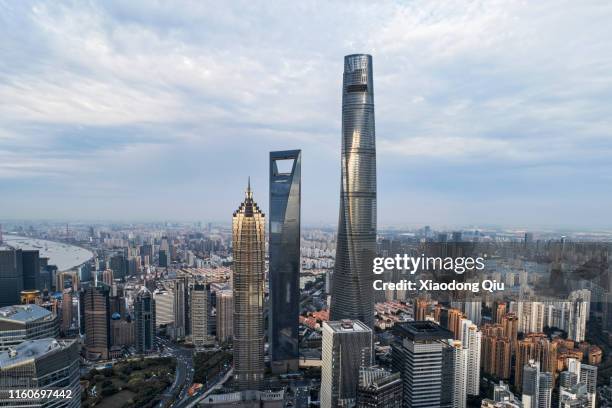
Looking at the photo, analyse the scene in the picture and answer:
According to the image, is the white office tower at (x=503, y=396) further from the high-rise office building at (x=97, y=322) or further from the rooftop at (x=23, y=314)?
the high-rise office building at (x=97, y=322)

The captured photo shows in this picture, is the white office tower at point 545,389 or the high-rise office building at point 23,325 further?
the white office tower at point 545,389

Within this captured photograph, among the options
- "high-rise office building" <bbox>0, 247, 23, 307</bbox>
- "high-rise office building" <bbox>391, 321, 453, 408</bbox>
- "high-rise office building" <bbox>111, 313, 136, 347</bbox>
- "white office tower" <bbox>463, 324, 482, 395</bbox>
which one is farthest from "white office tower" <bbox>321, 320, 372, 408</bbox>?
"high-rise office building" <bbox>0, 247, 23, 307</bbox>

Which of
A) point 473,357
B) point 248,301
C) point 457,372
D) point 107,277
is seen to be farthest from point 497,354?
point 107,277

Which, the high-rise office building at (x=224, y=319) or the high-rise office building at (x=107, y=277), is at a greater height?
the high-rise office building at (x=107, y=277)

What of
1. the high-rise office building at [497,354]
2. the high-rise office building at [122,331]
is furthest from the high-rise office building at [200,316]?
the high-rise office building at [497,354]

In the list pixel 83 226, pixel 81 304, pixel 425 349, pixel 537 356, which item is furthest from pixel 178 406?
pixel 83 226

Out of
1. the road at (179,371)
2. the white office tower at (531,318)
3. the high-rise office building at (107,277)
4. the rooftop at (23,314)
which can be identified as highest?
the rooftop at (23,314)
